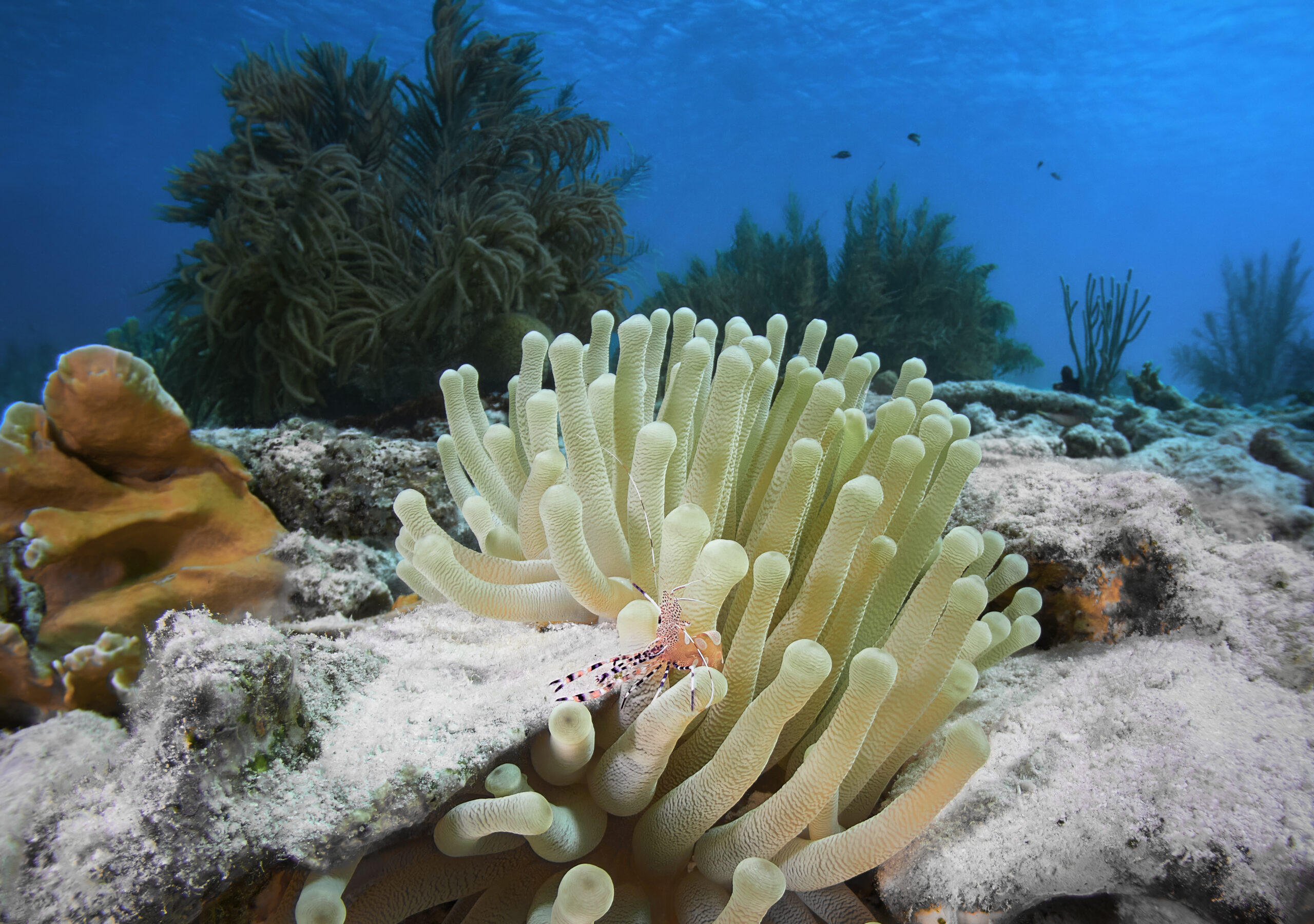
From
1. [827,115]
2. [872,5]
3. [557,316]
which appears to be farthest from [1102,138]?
[557,316]

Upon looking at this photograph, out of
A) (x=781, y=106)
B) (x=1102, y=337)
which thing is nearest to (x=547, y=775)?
(x=1102, y=337)

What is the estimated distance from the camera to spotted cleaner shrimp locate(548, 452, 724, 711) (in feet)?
3.67

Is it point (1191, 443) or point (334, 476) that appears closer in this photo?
point (334, 476)

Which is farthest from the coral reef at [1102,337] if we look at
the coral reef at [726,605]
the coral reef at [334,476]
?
the coral reef at [334,476]

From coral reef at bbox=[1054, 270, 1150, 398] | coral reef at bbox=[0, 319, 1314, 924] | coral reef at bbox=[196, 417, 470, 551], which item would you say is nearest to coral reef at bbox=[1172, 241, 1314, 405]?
coral reef at bbox=[1054, 270, 1150, 398]

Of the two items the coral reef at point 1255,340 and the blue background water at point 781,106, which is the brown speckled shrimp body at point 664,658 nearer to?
the blue background water at point 781,106

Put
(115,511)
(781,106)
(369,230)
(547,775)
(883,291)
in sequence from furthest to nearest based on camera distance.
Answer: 1. (781,106)
2. (883,291)
3. (369,230)
4. (115,511)
5. (547,775)

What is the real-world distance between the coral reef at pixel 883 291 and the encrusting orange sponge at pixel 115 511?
7.45 meters

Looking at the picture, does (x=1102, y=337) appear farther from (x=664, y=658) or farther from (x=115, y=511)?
(x=115, y=511)

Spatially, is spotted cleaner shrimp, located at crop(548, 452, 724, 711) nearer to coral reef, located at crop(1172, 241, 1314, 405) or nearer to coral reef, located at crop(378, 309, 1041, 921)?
coral reef, located at crop(378, 309, 1041, 921)

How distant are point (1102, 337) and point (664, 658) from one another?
10069 mm

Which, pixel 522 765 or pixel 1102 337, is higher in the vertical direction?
pixel 1102 337

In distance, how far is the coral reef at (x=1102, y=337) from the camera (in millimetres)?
8422

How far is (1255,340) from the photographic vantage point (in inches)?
586
